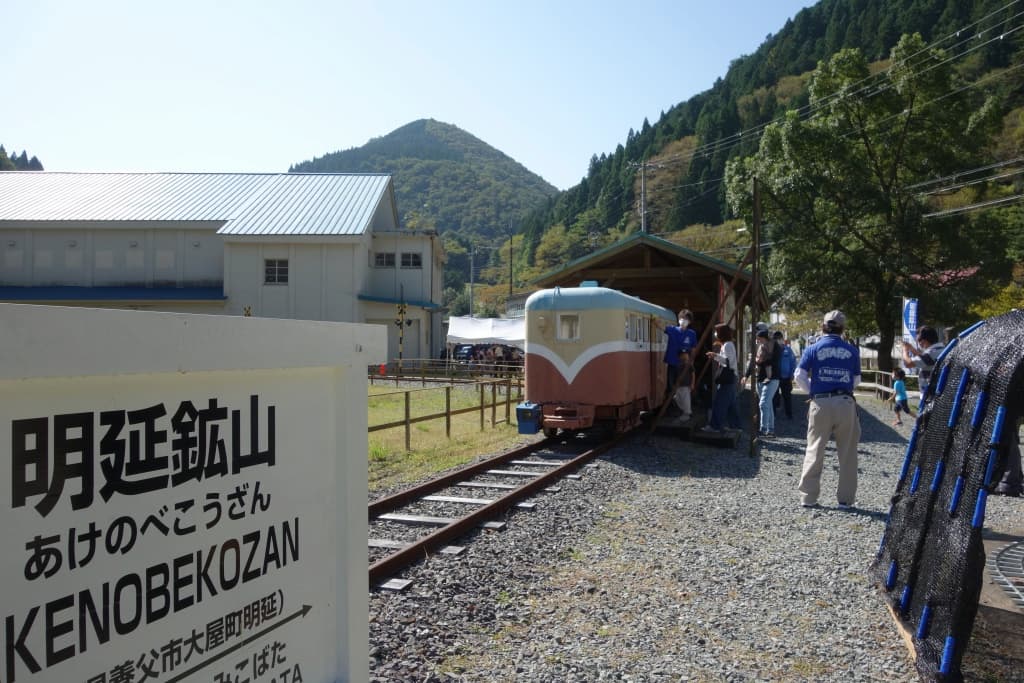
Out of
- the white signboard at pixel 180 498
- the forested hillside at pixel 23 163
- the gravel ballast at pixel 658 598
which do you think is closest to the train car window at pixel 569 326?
the gravel ballast at pixel 658 598

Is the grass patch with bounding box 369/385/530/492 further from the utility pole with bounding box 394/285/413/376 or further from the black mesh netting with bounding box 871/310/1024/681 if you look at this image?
the utility pole with bounding box 394/285/413/376

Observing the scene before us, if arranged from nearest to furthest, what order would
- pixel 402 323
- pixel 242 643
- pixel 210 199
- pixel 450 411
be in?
pixel 242 643, pixel 450 411, pixel 402 323, pixel 210 199

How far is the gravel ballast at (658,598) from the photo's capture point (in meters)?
4.41

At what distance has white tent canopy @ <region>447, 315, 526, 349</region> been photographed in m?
36.2

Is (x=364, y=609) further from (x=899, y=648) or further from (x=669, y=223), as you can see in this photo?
(x=669, y=223)

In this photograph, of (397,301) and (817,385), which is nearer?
(817,385)

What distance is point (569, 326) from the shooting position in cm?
1307

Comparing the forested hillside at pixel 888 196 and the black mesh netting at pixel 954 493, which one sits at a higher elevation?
the forested hillside at pixel 888 196

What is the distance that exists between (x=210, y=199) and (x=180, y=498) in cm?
4172

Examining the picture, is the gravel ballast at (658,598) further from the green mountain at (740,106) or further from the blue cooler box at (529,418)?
the green mountain at (740,106)

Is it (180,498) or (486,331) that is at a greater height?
(486,331)

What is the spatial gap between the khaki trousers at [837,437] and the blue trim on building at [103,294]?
107ft

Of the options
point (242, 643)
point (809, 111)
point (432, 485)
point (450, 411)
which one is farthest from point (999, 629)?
point (809, 111)

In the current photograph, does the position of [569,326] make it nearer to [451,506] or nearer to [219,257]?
[451,506]
